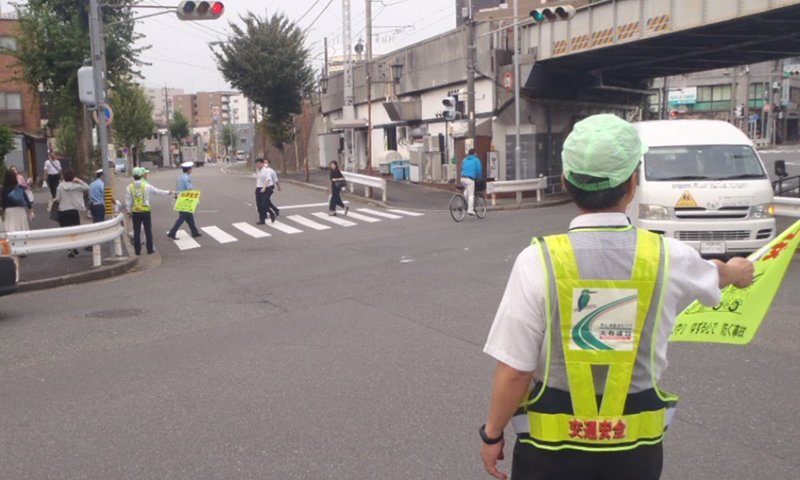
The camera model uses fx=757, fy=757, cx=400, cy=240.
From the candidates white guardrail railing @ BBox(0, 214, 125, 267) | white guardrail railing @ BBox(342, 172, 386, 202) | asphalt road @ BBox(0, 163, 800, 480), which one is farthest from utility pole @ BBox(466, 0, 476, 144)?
asphalt road @ BBox(0, 163, 800, 480)

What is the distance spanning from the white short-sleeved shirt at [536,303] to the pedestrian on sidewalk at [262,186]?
19372 mm

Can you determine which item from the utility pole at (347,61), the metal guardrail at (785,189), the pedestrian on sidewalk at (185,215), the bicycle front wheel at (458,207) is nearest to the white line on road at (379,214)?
the bicycle front wheel at (458,207)

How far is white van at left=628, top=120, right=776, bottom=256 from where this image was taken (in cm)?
1164

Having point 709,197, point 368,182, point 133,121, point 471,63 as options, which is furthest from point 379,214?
point 133,121

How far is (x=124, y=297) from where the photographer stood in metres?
11.3

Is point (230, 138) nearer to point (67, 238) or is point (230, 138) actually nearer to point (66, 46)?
point (66, 46)

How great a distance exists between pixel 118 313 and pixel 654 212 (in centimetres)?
811

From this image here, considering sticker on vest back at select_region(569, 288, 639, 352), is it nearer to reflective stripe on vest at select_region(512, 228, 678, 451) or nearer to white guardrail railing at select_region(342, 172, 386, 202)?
reflective stripe on vest at select_region(512, 228, 678, 451)

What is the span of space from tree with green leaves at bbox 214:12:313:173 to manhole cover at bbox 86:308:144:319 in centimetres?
3615

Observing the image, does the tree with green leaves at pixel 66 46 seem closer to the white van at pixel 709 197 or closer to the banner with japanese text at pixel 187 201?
the banner with japanese text at pixel 187 201

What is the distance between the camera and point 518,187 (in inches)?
1044

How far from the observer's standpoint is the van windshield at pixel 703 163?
12.4 metres

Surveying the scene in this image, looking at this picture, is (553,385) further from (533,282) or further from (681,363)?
(681,363)

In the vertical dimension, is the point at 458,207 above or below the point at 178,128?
below
